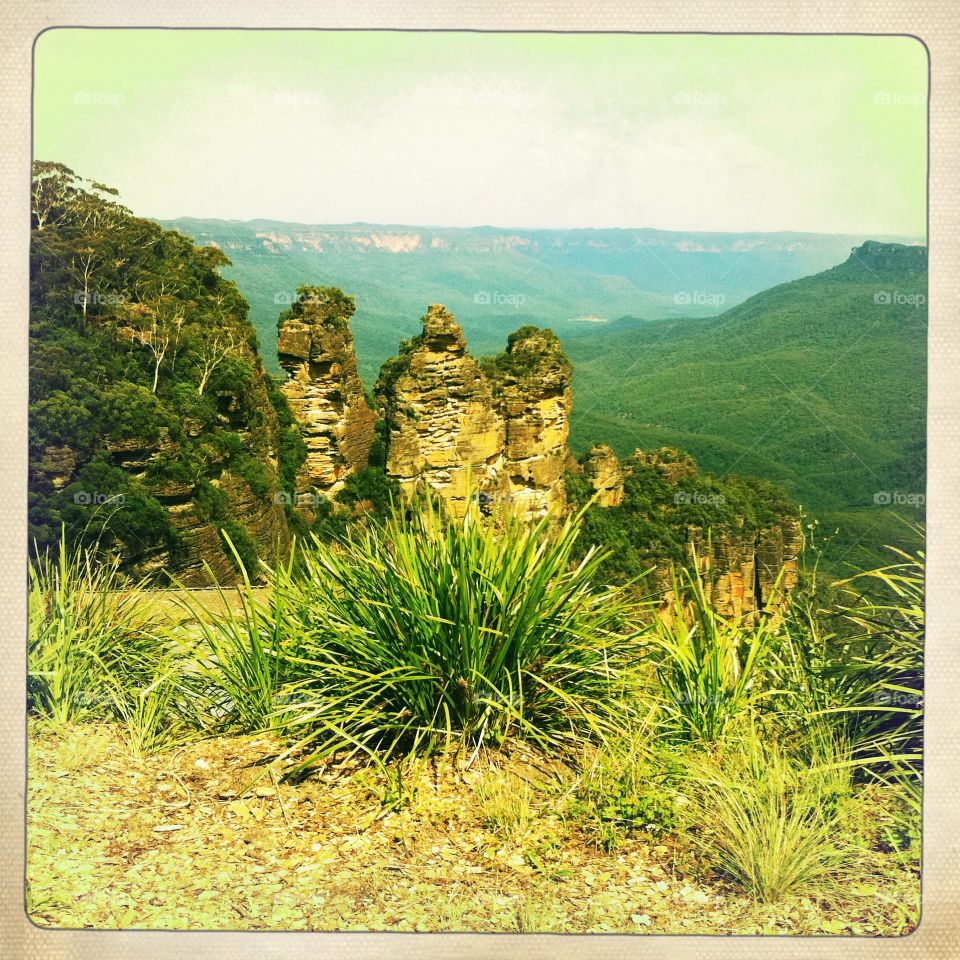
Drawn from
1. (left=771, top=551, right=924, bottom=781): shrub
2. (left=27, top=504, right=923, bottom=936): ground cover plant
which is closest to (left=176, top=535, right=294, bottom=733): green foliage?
(left=27, top=504, right=923, bottom=936): ground cover plant

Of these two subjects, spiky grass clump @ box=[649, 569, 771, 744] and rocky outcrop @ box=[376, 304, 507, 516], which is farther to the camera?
rocky outcrop @ box=[376, 304, 507, 516]

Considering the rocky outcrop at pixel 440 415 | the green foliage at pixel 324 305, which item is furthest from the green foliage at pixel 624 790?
the green foliage at pixel 324 305

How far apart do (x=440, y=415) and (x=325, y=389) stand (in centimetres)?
89

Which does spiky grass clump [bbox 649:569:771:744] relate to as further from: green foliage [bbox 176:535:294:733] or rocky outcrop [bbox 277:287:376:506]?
rocky outcrop [bbox 277:287:376:506]

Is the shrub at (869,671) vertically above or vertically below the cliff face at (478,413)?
below

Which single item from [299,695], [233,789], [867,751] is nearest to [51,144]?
[299,695]

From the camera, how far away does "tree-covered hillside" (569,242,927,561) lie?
9.89 feet

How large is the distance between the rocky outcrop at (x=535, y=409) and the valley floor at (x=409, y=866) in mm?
1912

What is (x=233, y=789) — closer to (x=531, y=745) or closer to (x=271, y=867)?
(x=271, y=867)

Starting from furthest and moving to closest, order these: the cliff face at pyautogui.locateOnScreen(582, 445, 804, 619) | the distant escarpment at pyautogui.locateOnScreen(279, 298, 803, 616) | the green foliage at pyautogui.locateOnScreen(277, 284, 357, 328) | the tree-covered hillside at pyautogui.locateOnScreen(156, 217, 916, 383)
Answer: the distant escarpment at pyautogui.locateOnScreen(279, 298, 803, 616) → the green foliage at pyautogui.locateOnScreen(277, 284, 357, 328) → the tree-covered hillside at pyautogui.locateOnScreen(156, 217, 916, 383) → the cliff face at pyautogui.locateOnScreen(582, 445, 804, 619)

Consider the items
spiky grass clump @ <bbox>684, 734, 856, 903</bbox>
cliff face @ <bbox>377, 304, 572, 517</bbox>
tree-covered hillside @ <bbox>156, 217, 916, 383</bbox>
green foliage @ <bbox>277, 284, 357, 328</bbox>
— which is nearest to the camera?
spiky grass clump @ <bbox>684, 734, 856, 903</bbox>

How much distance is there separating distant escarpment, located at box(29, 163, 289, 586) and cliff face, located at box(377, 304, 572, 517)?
2.79 feet

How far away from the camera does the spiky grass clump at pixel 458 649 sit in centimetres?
262

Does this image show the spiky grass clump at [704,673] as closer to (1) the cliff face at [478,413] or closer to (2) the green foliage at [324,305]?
(1) the cliff face at [478,413]
